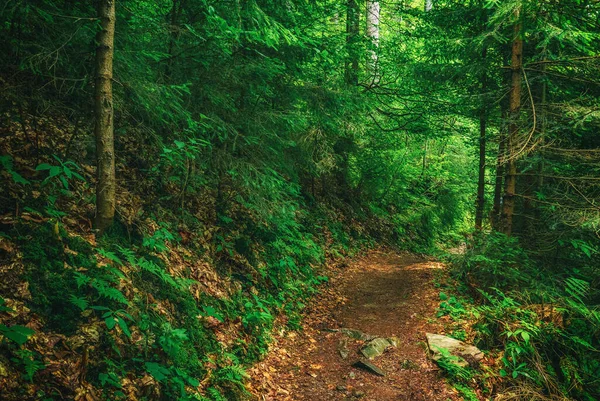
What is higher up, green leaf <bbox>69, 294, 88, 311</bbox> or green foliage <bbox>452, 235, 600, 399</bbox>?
green leaf <bbox>69, 294, 88, 311</bbox>

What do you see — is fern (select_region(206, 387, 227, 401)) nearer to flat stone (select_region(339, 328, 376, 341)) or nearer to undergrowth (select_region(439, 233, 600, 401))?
flat stone (select_region(339, 328, 376, 341))

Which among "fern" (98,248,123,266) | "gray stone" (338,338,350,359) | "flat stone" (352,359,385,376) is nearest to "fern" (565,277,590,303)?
"flat stone" (352,359,385,376)

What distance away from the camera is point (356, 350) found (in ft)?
21.4

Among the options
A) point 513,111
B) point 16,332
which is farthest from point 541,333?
point 16,332

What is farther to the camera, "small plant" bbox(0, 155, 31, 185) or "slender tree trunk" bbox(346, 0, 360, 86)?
"slender tree trunk" bbox(346, 0, 360, 86)

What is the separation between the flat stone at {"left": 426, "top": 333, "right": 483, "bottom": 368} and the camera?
20.2 ft

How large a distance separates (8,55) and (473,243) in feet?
Answer: 32.3

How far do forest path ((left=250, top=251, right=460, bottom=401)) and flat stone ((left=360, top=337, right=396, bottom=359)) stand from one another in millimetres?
102

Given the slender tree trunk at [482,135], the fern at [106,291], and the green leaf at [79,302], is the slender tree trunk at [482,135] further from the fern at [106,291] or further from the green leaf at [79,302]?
the green leaf at [79,302]

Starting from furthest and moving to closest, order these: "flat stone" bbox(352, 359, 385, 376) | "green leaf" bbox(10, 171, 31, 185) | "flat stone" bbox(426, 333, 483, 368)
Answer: "flat stone" bbox(426, 333, 483, 368)
"flat stone" bbox(352, 359, 385, 376)
"green leaf" bbox(10, 171, 31, 185)

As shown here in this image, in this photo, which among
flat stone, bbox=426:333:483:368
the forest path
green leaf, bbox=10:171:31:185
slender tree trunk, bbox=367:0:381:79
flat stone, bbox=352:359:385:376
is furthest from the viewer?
slender tree trunk, bbox=367:0:381:79

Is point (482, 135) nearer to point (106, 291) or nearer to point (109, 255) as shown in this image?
point (109, 255)

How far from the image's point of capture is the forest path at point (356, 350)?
215 inches

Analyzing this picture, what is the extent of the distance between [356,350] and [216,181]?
14.1ft
